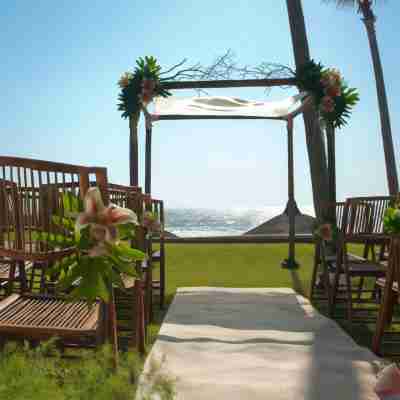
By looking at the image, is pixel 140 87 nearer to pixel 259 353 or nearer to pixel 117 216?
pixel 259 353

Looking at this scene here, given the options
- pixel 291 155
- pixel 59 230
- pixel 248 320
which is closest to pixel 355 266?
pixel 248 320

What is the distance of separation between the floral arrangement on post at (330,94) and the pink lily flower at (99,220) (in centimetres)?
464

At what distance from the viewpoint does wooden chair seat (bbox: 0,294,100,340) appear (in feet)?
4.88

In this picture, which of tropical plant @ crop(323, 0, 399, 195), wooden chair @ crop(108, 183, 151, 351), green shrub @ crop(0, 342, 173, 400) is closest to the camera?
green shrub @ crop(0, 342, 173, 400)

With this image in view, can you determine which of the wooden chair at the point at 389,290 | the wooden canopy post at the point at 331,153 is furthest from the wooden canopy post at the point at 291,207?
the wooden chair at the point at 389,290

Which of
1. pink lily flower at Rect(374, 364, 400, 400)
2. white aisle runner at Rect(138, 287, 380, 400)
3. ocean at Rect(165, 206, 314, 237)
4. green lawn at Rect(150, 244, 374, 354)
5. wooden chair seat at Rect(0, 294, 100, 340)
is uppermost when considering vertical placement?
pink lily flower at Rect(374, 364, 400, 400)

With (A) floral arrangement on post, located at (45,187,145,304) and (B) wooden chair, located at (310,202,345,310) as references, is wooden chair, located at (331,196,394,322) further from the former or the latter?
(A) floral arrangement on post, located at (45,187,145,304)

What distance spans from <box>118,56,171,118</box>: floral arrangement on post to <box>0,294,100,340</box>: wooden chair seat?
402 centimetres

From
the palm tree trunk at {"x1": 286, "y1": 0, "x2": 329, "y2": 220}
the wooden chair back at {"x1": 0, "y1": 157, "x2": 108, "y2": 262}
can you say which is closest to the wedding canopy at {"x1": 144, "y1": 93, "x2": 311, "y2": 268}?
the palm tree trunk at {"x1": 286, "y1": 0, "x2": 329, "y2": 220}

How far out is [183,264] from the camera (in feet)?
20.1

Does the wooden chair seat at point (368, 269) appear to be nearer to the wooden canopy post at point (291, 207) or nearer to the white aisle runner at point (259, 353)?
the white aisle runner at point (259, 353)

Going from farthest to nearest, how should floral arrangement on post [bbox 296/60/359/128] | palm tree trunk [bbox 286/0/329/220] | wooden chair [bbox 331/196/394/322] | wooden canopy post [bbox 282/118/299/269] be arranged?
palm tree trunk [bbox 286/0/329/220]
wooden canopy post [bbox 282/118/299/269]
floral arrangement on post [bbox 296/60/359/128]
wooden chair [bbox 331/196/394/322]

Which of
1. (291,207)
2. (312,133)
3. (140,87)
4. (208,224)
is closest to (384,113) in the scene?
(312,133)

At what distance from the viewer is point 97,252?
1061 mm
